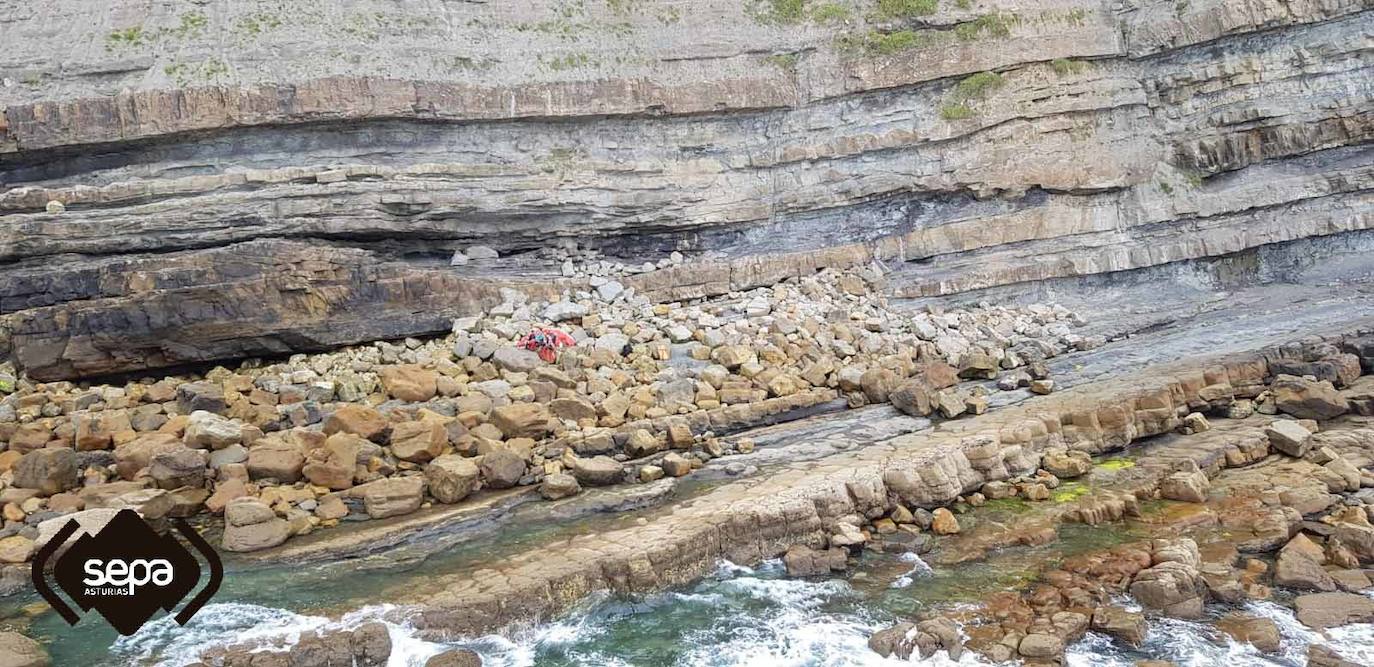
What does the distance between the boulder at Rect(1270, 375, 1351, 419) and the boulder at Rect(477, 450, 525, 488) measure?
11.9 m

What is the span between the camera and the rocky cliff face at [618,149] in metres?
15.4

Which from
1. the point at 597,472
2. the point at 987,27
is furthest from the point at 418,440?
the point at 987,27

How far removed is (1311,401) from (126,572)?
16.2m

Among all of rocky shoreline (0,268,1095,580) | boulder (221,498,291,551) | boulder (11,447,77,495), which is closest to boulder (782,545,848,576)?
rocky shoreline (0,268,1095,580)

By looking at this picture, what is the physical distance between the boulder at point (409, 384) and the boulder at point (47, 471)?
164 inches

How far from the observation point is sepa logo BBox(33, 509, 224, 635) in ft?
28.3

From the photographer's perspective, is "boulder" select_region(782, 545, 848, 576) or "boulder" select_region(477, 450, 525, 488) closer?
"boulder" select_region(782, 545, 848, 576)

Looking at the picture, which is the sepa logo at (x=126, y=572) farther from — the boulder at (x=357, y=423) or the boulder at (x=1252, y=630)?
the boulder at (x=1252, y=630)

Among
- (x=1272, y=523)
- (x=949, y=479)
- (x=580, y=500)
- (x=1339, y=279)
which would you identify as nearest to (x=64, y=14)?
(x=580, y=500)

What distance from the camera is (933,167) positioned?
794 inches

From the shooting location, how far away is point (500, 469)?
11.6 meters

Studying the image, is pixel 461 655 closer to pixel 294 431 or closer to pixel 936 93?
pixel 294 431

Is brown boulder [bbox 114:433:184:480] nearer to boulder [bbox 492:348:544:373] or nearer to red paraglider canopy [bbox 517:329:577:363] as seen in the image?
boulder [bbox 492:348:544:373]

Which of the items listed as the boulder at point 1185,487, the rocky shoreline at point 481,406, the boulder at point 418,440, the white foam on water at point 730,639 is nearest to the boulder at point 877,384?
the rocky shoreline at point 481,406
